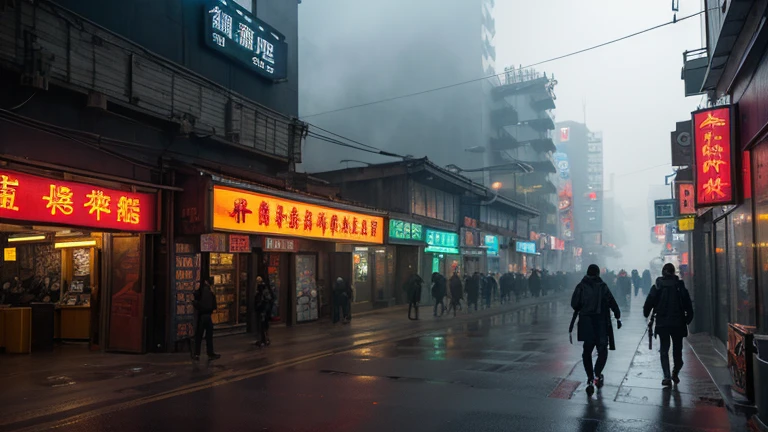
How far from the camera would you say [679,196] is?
18.8 meters

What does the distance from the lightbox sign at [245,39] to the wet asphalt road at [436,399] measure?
10.1 m

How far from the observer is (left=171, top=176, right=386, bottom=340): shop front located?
597 inches

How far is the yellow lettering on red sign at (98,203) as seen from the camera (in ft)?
42.0

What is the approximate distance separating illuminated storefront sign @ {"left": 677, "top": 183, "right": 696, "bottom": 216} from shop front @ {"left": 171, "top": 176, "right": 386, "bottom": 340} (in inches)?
429

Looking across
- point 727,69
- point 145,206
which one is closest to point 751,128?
point 727,69

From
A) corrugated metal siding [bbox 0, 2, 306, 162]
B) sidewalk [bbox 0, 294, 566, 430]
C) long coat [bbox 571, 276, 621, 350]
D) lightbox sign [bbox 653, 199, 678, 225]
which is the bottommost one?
sidewalk [bbox 0, 294, 566, 430]

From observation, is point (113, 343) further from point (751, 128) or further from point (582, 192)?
point (582, 192)

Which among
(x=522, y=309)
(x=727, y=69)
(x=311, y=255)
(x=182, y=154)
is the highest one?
(x=727, y=69)

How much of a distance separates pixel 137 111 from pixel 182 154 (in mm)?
1921

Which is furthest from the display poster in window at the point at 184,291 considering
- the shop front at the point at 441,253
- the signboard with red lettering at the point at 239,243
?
the shop front at the point at 441,253

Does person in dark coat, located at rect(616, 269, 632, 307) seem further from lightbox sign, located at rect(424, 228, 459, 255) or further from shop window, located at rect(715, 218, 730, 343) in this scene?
shop window, located at rect(715, 218, 730, 343)

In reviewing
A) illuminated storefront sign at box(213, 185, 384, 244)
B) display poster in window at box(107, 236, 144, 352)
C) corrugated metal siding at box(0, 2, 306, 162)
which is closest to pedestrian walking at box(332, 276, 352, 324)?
illuminated storefront sign at box(213, 185, 384, 244)

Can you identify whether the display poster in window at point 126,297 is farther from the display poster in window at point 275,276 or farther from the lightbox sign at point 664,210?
the lightbox sign at point 664,210

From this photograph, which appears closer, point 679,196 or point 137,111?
point 137,111
